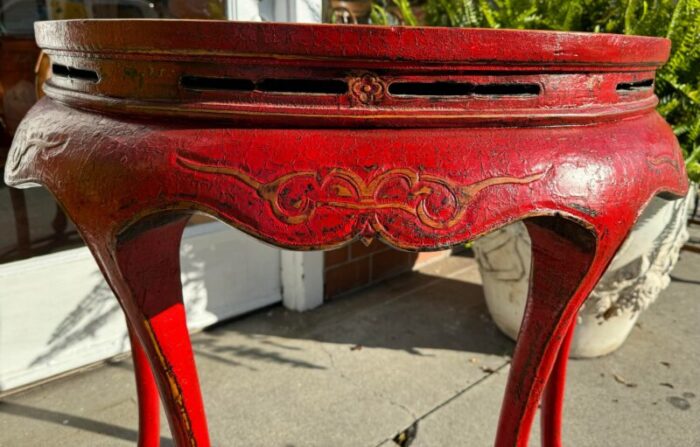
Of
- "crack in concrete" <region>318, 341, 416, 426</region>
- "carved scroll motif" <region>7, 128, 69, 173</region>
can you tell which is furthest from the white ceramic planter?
"carved scroll motif" <region>7, 128, 69, 173</region>

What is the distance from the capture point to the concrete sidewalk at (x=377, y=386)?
1696 millimetres

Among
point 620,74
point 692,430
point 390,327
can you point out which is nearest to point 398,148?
point 620,74

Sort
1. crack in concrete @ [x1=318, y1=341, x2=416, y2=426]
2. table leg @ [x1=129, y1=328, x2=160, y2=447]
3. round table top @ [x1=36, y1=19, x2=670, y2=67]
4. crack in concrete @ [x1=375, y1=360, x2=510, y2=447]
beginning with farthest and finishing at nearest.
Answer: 1. crack in concrete @ [x1=318, y1=341, x2=416, y2=426]
2. crack in concrete @ [x1=375, y1=360, x2=510, y2=447]
3. table leg @ [x1=129, y1=328, x2=160, y2=447]
4. round table top @ [x1=36, y1=19, x2=670, y2=67]

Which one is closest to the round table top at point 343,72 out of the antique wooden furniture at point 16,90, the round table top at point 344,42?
the round table top at point 344,42

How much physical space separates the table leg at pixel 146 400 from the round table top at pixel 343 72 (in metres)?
0.81

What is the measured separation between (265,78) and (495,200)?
28 cm

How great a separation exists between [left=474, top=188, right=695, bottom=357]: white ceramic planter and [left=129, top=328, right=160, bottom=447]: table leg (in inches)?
48.2

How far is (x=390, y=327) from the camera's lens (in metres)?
2.36

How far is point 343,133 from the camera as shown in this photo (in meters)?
0.61

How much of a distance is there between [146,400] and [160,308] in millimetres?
689

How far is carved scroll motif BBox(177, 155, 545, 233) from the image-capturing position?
1.94 ft

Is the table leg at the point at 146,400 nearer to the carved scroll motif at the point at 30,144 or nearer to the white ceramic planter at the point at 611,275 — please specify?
the carved scroll motif at the point at 30,144

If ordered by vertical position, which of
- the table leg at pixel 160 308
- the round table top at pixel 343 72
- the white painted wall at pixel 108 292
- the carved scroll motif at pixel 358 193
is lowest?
the white painted wall at pixel 108 292

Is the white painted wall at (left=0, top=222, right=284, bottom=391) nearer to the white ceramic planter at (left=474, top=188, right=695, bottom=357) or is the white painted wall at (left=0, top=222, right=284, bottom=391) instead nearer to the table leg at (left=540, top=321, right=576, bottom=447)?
the white ceramic planter at (left=474, top=188, right=695, bottom=357)
